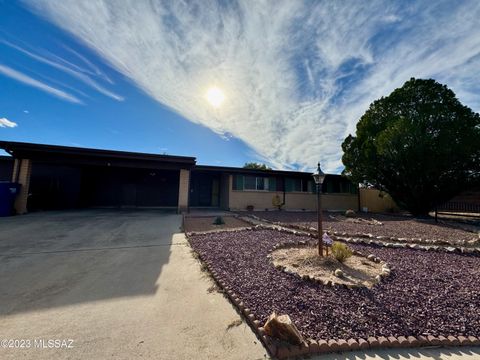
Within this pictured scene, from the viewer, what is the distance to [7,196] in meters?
9.02

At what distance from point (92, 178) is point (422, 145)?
1928 cm

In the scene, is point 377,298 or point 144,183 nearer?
point 377,298

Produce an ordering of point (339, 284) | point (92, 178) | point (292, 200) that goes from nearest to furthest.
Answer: point (339, 284) → point (92, 178) → point (292, 200)

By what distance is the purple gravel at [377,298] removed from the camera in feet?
6.83

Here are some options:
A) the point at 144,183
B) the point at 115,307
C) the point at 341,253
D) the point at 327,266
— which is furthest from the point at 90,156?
the point at 341,253

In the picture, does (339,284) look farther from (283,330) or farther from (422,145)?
(422,145)

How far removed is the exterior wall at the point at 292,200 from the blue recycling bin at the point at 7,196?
10.3m

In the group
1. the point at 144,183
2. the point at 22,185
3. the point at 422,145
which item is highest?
the point at 422,145

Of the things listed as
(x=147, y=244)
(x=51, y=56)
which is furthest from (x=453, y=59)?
(x=51, y=56)

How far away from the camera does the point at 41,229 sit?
21.5 ft

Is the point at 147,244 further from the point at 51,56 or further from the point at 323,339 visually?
the point at 51,56

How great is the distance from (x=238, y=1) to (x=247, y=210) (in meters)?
10.4

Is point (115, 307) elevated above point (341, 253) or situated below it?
below

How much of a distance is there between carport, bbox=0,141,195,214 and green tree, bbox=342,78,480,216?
10699 millimetres
